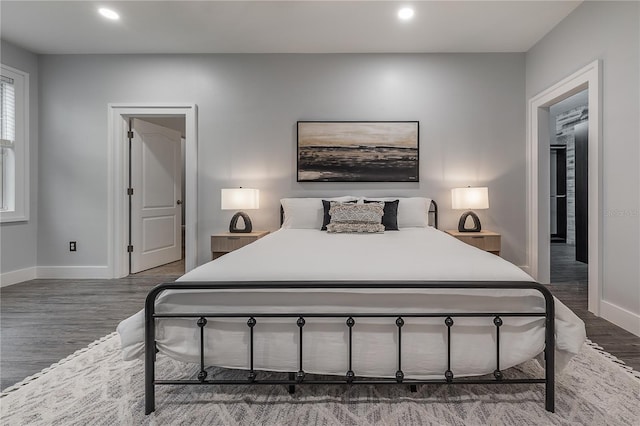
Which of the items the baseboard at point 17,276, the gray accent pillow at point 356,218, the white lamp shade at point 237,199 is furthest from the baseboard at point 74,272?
the gray accent pillow at point 356,218

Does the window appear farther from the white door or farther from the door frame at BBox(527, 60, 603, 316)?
the door frame at BBox(527, 60, 603, 316)

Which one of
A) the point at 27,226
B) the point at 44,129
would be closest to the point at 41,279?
the point at 27,226

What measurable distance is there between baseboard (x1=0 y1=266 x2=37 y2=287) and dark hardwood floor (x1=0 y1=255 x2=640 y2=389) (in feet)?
0.38

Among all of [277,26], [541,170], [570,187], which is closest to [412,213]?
[541,170]

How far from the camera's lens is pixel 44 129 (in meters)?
4.13

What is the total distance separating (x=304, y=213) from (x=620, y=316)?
283 centimetres

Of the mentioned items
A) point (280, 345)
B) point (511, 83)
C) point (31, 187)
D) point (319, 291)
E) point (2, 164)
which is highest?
point (511, 83)

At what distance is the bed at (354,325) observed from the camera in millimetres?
1466

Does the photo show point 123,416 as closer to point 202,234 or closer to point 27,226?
point 202,234

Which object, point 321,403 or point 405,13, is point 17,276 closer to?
point 321,403

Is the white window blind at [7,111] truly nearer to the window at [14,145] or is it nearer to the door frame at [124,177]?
the window at [14,145]

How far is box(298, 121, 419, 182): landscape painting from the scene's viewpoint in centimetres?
402

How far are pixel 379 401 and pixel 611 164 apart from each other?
2.69 meters

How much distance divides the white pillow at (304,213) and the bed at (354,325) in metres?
1.98
